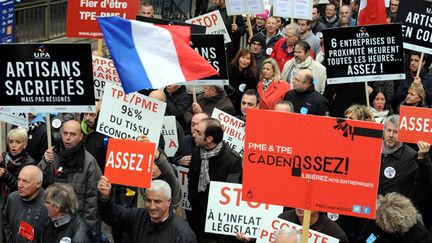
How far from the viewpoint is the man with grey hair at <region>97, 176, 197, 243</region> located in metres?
7.87

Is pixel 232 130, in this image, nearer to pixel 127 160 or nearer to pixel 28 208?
pixel 127 160

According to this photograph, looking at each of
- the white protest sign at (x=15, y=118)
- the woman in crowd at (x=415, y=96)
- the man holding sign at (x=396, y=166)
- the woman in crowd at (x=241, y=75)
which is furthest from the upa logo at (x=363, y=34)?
the white protest sign at (x=15, y=118)

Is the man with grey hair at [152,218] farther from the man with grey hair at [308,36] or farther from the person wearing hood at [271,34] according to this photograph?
the man with grey hair at [308,36]

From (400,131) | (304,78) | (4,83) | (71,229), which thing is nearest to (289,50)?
(304,78)

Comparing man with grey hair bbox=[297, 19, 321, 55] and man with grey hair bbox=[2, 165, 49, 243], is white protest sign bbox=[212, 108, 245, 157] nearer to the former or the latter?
man with grey hair bbox=[2, 165, 49, 243]

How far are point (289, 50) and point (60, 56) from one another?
563 cm

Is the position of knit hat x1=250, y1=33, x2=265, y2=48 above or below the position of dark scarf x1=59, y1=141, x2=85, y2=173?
above

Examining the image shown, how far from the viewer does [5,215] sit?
9.02 meters

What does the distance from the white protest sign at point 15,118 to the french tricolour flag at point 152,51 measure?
1.22 m

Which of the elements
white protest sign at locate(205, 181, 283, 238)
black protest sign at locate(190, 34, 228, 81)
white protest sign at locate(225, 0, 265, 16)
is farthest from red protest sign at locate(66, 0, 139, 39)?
white protest sign at locate(205, 181, 283, 238)

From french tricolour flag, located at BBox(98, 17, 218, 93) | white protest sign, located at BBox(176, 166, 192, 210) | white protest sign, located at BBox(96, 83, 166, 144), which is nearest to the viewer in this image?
white protest sign, located at BBox(96, 83, 166, 144)

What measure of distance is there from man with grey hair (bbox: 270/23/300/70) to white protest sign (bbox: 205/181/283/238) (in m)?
5.68

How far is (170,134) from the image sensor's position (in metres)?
10.9

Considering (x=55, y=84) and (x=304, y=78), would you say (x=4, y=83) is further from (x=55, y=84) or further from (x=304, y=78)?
(x=304, y=78)
